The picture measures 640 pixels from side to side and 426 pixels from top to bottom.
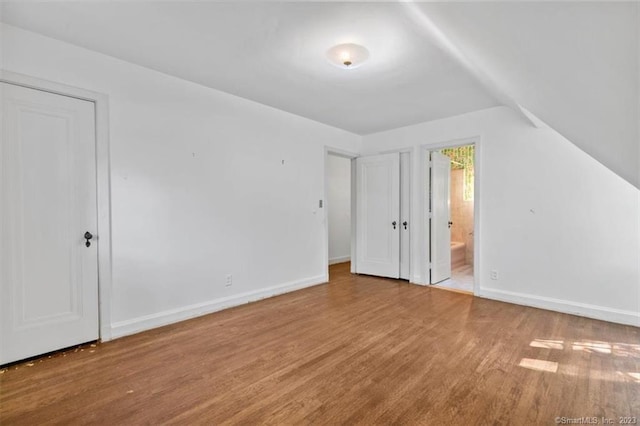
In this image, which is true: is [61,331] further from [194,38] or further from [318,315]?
[194,38]

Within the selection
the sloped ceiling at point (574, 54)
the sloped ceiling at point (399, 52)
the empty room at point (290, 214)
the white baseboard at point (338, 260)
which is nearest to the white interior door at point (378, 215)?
the empty room at point (290, 214)

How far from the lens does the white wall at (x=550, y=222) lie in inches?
124

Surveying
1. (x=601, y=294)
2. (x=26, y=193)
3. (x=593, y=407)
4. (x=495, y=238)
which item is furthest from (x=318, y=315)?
(x=601, y=294)

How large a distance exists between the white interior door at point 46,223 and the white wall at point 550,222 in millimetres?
4448

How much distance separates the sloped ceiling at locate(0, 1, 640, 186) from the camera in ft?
3.22

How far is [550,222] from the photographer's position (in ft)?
11.7

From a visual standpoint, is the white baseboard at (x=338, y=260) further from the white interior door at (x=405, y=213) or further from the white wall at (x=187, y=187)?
the white wall at (x=187, y=187)

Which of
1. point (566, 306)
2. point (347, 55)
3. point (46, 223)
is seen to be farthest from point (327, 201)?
point (46, 223)

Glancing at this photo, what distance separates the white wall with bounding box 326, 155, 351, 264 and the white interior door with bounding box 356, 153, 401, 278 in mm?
1413

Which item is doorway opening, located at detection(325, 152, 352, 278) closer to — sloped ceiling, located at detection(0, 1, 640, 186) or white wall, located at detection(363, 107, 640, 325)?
sloped ceiling, located at detection(0, 1, 640, 186)

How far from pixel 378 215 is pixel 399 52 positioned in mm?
3062

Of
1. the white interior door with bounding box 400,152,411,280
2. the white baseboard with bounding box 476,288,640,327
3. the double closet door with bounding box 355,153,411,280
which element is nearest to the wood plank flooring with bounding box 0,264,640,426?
the white baseboard with bounding box 476,288,640,327

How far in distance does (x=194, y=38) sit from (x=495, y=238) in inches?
162

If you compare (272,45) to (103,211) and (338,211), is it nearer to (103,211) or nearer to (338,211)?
(103,211)
